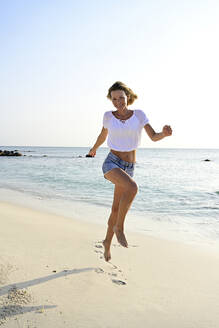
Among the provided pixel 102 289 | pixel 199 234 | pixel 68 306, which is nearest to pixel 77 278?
pixel 102 289

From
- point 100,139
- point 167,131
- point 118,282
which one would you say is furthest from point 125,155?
point 118,282

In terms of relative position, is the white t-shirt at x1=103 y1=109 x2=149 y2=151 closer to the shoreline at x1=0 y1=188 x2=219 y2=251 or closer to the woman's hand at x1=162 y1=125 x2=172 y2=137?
the woman's hand at x1=162 y1=125 x2=172 y2=137

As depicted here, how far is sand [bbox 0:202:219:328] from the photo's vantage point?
2.76 meters

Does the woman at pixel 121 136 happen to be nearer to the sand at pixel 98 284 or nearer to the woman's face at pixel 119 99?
the woman's face at pixel 119 99

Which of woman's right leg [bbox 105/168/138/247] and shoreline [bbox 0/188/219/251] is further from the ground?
woman's right leg [bbox 105/168/138/247]

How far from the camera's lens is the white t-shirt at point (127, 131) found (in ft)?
12.2

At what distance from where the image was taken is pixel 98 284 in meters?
3.48

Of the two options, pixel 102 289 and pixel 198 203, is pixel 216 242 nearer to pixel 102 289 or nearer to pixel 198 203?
pixel 102 289

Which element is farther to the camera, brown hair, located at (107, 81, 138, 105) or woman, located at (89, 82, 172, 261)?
brown hair, located at (107, 81, 138, 105)

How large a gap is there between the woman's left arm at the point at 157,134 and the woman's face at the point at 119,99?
392 mm

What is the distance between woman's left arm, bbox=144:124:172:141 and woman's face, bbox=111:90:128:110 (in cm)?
39

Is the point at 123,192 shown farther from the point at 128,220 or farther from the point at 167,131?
the point at 128,220

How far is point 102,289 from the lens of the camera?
3.36m

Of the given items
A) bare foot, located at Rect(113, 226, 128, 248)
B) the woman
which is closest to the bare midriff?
the woman
